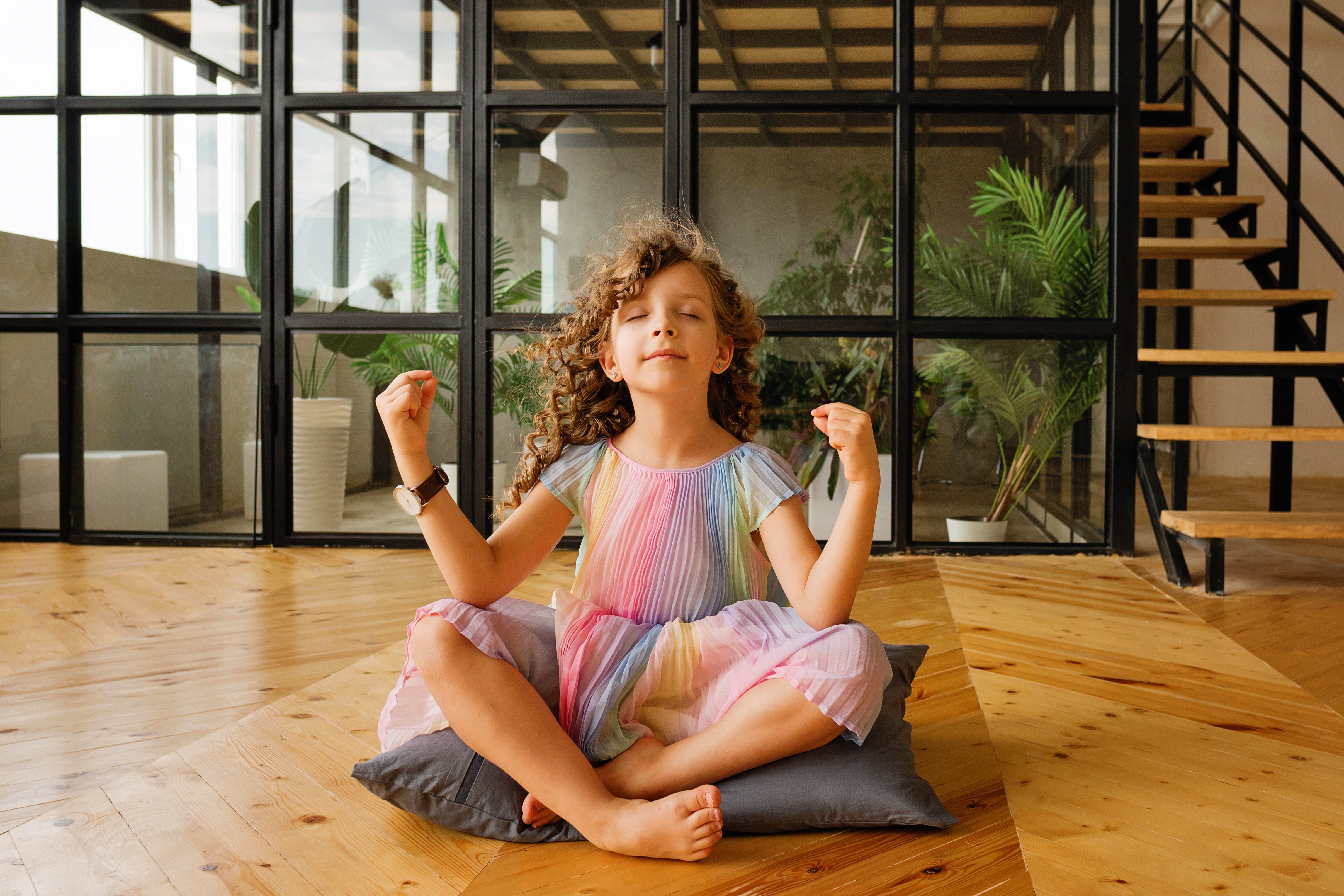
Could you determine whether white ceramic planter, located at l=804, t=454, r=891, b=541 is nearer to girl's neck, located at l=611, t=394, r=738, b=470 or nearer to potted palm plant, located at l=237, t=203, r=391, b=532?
potted palm plant, located at l=237, t=203, r=391, b=532

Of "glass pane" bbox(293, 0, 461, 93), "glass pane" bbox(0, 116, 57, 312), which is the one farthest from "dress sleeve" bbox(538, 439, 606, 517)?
"glass pane" bbox(0, 116, 57, 312)

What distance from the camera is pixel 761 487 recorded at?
4.67 feet

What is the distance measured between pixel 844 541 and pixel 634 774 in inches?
16.4

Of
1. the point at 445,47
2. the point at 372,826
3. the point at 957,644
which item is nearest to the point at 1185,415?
the point at 957,644

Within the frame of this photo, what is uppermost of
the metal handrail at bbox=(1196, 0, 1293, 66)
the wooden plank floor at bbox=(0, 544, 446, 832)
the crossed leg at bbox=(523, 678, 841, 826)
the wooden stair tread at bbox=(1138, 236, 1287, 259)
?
the metal handrail at bbox=(1196, 0, 1293, 66)

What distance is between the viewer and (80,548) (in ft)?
11.9

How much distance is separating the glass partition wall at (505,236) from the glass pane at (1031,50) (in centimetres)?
1

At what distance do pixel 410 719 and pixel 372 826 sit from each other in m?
0.15

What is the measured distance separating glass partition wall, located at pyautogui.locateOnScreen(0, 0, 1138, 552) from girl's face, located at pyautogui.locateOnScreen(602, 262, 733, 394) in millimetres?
2099

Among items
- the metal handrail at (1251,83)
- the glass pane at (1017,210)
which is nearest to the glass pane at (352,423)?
the glass pane at (1017,210)

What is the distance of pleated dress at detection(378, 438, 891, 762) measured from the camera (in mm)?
1234

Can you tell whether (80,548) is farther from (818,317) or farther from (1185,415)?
(1185,415)

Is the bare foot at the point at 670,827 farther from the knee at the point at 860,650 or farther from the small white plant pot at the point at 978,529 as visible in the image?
the small white plant pot at the point at 978,529

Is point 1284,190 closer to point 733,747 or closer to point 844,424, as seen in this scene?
point 844,424
